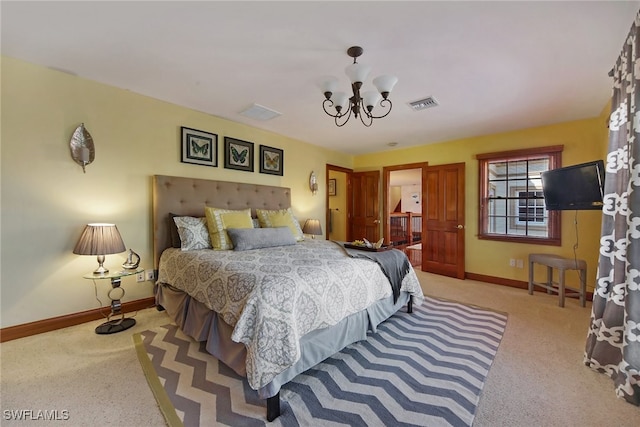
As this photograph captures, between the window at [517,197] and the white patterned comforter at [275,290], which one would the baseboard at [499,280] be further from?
the white patterned comforter at [275,290]

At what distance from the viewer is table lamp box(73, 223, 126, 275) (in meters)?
2.31

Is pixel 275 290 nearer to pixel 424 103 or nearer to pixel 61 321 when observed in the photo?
pixel 61 321

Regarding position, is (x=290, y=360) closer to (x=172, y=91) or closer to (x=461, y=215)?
(x=172, y=91)

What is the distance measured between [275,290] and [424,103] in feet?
8.97

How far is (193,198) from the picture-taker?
3.26 meters

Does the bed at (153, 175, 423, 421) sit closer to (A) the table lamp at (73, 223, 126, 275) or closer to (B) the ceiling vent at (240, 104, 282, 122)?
(A) the table lamp at (73, 223, 126, 275)

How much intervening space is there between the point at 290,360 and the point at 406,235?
8.07 meters

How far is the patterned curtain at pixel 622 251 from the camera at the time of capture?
5.04 feet

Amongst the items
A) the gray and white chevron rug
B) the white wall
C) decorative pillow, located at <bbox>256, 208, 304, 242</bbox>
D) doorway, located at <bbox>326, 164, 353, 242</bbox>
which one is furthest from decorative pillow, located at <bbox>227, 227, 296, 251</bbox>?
the white wall

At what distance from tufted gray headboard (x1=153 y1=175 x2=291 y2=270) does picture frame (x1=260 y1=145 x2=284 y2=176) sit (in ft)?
1.00

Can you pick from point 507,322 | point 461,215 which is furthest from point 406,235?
point 507,322

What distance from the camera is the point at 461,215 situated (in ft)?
14.7

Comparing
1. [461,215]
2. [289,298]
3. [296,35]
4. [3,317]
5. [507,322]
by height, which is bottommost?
[507,322]

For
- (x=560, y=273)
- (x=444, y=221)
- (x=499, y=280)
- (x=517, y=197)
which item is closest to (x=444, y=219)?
(x=444, y=221)
